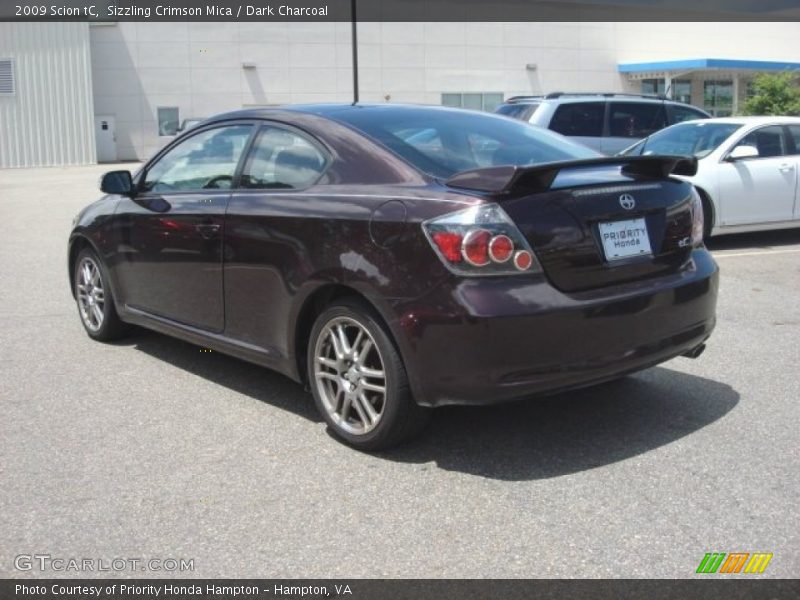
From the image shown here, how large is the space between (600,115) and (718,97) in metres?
34.9

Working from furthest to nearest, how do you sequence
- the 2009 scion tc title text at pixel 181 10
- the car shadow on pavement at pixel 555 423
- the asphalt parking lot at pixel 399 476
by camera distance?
the 2009 scion tc title text at pixel 181 10
the car shadow on pavement at pixel 555 423
the asphalt parking lot at pixel 399 476

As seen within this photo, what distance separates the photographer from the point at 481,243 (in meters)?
3.49

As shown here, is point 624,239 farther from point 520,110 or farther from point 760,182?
point 520,110

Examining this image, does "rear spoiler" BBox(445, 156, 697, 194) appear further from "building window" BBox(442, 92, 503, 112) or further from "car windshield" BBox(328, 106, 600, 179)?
"building window" BBox(442, 92, 503, 112)

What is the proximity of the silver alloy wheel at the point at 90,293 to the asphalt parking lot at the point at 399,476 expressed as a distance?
0.57 meters

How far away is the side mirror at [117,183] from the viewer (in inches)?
215

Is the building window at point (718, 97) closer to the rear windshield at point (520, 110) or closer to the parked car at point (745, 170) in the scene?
the rear windshield at point (520, 110)

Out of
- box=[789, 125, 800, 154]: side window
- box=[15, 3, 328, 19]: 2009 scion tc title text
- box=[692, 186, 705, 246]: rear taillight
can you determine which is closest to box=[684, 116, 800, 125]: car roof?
box=[789, 125, 800, 154]: side window

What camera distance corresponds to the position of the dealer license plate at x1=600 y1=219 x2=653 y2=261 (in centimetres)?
379

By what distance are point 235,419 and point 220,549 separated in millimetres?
1439

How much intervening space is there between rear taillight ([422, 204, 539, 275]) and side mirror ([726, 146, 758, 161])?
731 cm

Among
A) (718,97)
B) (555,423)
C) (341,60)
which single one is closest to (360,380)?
(555,423)

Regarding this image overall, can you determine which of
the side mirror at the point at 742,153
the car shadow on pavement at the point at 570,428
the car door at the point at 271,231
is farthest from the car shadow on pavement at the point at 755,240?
the car door at the point at 271,231

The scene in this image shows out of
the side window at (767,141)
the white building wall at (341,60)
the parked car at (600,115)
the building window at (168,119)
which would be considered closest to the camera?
the side window at (767,141)
